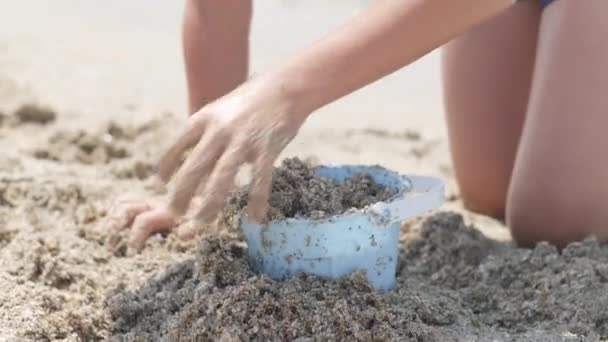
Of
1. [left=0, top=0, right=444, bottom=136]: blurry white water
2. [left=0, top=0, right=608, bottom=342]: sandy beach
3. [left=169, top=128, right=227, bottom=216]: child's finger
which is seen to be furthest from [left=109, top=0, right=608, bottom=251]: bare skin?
[left=0, top=0, right=444, bottom=136]: blurry white water

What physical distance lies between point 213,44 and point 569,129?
657 millimetres

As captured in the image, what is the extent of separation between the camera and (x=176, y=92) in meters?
3.01

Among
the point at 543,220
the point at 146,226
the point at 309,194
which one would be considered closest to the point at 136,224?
the point at 146,226

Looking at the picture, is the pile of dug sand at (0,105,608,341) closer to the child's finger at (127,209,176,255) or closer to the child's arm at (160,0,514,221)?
the child's finger at (127,209,176,255)

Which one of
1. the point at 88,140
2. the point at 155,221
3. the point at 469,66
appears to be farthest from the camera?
the point at 88,140

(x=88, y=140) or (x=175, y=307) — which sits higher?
(x=175, y=307)

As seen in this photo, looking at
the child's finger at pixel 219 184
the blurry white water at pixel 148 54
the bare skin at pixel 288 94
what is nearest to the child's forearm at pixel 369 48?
the bare skin at pixel 288 94

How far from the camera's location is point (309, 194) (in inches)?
56.1

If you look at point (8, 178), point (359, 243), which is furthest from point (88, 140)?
point (359, 243)

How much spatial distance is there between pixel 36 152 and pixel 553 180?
1.15 m

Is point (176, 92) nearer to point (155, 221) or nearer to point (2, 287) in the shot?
point (155, 221)

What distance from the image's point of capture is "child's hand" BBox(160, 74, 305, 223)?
1.21 meters

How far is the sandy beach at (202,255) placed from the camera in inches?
52.9

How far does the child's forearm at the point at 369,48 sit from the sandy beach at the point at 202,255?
260mm
